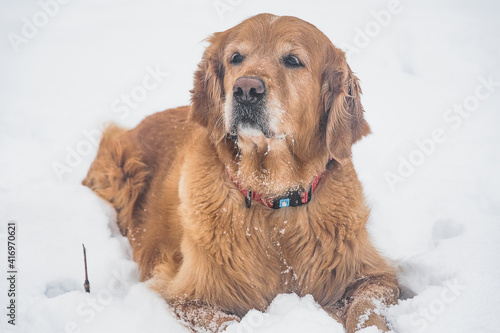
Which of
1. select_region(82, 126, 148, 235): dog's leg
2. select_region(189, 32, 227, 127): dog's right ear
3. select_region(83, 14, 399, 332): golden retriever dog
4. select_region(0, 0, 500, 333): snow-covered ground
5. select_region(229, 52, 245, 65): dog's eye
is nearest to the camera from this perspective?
select_region(0, 0, 500, 333): snow-covered ground

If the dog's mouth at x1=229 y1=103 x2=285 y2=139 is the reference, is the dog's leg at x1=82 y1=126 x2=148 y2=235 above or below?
below

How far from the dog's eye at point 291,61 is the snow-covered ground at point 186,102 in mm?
1096

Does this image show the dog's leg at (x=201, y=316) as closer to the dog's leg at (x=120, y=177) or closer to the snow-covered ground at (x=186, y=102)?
the snow-covered ground at (x=186, y=102)

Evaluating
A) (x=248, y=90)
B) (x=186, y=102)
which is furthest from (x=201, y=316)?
(x=186, y=102)

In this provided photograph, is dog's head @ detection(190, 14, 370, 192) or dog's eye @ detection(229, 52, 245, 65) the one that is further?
dog's eye @ detection(229, 52, 245, 65)

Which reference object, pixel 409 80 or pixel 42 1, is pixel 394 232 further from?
pixel 42 1

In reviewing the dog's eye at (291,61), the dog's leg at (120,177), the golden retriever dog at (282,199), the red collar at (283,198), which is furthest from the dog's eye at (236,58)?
the dog's leg at (120,177)

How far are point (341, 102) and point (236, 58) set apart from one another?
0.75 metres

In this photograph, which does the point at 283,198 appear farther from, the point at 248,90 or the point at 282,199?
the point at 248,90

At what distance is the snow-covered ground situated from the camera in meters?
2.73

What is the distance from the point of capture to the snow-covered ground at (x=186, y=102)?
2.73 m

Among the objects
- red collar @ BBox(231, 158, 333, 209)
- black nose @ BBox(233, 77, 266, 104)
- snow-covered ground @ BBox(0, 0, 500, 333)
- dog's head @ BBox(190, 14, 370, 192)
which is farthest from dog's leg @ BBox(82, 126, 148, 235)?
black nose @ BBox(233, 77, 266, 104)

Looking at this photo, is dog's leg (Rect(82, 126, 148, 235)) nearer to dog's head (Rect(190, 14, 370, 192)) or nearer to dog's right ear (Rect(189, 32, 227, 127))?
dog's right ear (Rect(189, 32, 227, 127))

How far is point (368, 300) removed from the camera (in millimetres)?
2855
